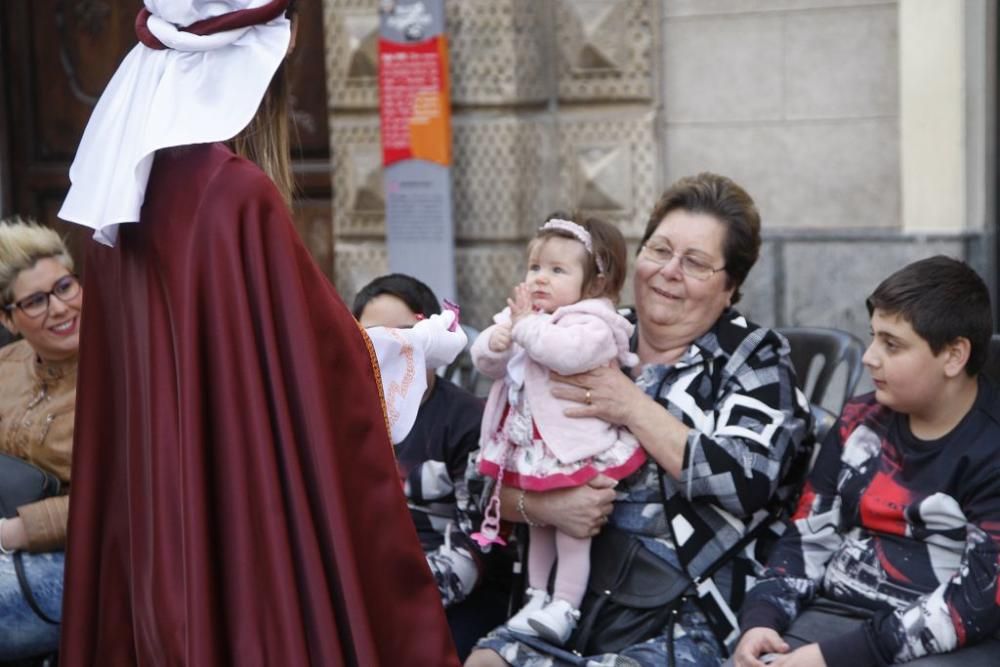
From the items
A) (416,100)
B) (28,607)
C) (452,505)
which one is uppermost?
(416,100)

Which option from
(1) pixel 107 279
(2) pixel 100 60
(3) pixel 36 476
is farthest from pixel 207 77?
(2) pixel 100 60

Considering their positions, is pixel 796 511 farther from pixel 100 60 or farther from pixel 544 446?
pixel 100 60

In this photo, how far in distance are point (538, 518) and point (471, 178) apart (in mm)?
3296

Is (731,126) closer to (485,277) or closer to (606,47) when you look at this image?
(606,47)

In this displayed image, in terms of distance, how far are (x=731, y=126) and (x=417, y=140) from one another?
1.35m

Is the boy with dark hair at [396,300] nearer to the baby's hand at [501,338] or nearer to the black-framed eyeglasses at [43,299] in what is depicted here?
the baby's hand at [501,338]

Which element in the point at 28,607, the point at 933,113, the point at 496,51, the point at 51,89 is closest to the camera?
the point at 28,607

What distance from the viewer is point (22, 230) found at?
4.18 meters

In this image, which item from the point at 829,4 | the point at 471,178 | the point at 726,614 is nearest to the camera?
the point at 726,614

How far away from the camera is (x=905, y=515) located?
3096 millimetres

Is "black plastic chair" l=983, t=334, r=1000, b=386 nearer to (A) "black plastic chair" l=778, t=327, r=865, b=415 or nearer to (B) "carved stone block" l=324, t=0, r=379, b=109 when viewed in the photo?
(A) "black plastic chair" l=778, t=327, r=865, b=415

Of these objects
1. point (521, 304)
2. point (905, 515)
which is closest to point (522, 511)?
point (521, 304)

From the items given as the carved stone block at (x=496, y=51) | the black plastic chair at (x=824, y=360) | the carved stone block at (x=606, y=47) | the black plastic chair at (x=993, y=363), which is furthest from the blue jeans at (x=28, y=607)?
the carved stone block at (x=606, y=47)

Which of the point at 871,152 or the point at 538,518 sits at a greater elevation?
the point at 871,152
